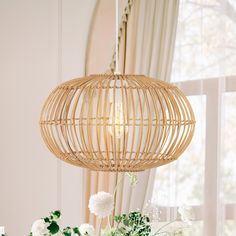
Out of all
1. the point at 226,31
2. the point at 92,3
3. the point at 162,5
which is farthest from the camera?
the point at 92,3

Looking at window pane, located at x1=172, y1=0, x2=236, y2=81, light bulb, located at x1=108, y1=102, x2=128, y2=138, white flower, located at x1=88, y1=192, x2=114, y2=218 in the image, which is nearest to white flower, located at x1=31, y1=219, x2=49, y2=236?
white flower, located at x1=88, y1=192, x2=114, y2=218

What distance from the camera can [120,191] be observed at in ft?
11.2

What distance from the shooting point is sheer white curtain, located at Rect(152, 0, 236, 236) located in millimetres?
3086

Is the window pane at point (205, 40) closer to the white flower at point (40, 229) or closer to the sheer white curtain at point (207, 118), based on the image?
the sheer white curtain at point (207, 118)

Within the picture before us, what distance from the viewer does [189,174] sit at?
321cm

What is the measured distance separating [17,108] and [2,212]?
53 centimetres

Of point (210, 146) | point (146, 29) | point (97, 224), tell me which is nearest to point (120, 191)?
point (97, 224)

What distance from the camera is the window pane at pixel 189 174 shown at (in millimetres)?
3178

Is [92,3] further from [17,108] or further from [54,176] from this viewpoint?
[54,176]

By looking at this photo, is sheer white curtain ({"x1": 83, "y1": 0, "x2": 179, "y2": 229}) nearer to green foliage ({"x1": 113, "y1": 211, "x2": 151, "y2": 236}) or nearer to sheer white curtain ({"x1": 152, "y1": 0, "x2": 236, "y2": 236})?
sheer white curtain ({"x1": 152, "y1": 0, "x2": 236, "y2": 236})

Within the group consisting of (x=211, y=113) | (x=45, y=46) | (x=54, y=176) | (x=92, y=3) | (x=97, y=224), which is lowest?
(x=97, y=224)

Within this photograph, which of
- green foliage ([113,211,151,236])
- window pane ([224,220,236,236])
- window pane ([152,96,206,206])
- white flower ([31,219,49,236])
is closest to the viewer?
white flower ([31,219,49,236])

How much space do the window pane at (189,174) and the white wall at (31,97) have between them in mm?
521

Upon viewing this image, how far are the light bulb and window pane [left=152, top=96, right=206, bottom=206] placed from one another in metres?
1.11
